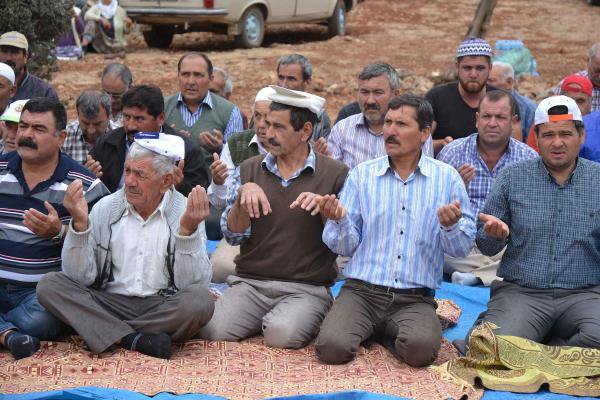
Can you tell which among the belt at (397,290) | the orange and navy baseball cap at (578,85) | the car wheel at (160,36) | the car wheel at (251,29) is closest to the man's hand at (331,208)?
the belt at (397,290)

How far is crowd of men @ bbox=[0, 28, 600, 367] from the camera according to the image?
17.9 feet

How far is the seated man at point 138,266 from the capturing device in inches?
214

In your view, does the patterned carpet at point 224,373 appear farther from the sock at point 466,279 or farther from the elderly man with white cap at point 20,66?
the elderly man with white cap at point 20,66

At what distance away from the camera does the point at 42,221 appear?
5.51 m

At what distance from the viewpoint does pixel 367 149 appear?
23.7 ft

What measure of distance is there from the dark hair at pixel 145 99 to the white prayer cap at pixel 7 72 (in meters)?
1.11

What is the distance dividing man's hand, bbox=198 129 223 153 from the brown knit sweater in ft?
6.07

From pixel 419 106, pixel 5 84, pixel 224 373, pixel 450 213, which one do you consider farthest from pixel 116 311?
pixel 5 84

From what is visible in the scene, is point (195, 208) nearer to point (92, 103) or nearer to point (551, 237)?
point (551, 237)

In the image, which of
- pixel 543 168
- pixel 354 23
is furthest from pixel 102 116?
pixel 354 23

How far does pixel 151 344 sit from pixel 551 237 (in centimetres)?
224

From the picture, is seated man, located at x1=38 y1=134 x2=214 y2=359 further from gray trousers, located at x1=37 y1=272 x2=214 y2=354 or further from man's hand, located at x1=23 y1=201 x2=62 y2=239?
man's hand, located at x1=23 y1=201 x2=62 y2=239

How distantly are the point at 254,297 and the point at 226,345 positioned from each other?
0.36 m

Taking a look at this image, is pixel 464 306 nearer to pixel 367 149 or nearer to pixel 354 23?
pixel 367 149
